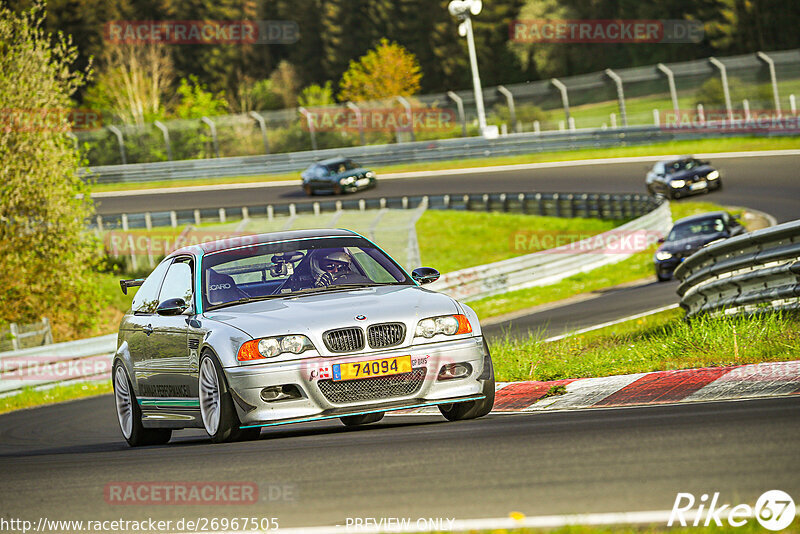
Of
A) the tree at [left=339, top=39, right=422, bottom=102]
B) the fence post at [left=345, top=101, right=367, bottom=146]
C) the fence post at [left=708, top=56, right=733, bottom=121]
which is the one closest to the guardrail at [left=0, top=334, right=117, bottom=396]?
the fence post at [left=708, top=56, right=733, bottom=121]

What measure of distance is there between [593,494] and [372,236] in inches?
871

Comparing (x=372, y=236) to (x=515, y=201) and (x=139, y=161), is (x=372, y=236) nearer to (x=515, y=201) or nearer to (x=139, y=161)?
(x=515, y=201)

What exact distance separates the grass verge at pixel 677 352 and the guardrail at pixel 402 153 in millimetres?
31421

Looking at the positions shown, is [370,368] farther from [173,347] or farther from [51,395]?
[51,395]

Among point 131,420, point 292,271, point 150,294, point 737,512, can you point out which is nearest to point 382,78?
point 150,294

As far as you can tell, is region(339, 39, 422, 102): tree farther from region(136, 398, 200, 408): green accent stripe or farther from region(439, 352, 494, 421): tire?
region(439, 352, 494, 421): tire

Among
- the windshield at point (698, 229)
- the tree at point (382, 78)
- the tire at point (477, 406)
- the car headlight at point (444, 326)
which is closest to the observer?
the car headlight at point (444, 326)

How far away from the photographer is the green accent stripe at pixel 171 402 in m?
7.99

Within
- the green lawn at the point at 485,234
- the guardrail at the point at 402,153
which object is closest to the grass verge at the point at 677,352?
the green lawn at the point at 485,234

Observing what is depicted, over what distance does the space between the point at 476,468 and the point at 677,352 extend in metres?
4.17

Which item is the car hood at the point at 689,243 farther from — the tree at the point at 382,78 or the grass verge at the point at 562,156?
the tree at the point at 382,78

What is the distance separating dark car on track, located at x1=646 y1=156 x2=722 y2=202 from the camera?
3400cm

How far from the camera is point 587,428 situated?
6.05 m

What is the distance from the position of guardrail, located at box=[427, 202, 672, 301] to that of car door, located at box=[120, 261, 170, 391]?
1388 cm
